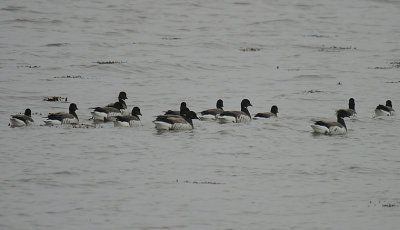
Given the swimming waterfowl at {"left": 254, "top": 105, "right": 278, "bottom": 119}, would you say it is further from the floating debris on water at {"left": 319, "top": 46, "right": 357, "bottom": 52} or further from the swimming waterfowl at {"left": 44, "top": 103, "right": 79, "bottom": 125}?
the floating debris on water at {"left": 319, "top": 46, "right": 357, "bottom": 52}

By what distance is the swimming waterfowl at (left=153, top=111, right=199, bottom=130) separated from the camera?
942 inches

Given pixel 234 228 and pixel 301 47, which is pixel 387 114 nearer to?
pixel 234 228

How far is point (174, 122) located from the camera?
79.3ft

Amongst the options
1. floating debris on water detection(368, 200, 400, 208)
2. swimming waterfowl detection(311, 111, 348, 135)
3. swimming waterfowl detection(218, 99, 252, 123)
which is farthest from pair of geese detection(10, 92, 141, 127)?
floating debris on water detection(368, 200, 400, 208)

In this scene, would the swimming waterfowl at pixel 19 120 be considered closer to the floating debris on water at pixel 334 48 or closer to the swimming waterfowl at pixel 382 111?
the swimming waterfowl at pixel 382 111

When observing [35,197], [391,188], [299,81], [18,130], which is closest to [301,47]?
[299,81]

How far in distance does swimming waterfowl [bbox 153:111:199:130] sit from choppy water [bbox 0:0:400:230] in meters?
0.33

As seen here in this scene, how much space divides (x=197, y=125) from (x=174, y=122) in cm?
192

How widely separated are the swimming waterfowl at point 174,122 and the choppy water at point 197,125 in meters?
0.33

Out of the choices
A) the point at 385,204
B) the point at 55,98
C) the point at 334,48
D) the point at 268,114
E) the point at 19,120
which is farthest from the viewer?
the point at 334,48

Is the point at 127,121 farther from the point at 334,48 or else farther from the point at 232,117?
the point at 334,48

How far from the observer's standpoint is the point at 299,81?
1457 inches

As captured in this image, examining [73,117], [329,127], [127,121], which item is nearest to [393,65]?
[329,127]

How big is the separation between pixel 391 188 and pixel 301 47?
30963 mm
